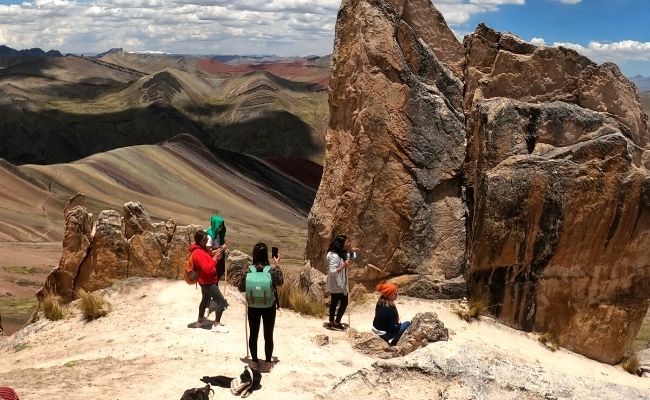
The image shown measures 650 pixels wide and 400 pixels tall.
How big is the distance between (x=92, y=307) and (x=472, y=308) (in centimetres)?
556

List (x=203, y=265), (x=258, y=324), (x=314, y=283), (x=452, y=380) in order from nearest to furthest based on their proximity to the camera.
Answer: (x=452, y=380) < (x=258, y=324) < (x=203, y=265) < (x=314, y=283)

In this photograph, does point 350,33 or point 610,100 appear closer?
point 610,100

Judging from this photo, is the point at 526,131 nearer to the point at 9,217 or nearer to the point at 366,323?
the point at 366,323

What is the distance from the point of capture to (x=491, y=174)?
10.7 metres

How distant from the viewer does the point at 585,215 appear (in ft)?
34.6

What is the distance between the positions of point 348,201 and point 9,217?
1149 inches

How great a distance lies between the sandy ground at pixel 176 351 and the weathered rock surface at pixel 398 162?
0.86 m

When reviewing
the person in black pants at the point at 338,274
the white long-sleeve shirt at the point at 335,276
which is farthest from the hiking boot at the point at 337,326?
the white long-sleeve shirt at the point at 335,276

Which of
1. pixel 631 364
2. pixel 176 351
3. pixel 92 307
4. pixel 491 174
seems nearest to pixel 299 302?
pixel 176 351

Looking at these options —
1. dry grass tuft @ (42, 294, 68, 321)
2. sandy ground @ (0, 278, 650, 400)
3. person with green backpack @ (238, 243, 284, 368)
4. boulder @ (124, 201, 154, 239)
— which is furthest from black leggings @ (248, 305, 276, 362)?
boulder @ (124, 201, 154, 239)

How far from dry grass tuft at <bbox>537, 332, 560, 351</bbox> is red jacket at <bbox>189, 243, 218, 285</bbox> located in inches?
185

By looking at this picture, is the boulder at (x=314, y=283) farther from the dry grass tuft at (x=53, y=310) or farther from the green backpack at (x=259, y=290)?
the green backpack at (x=259, y=290)

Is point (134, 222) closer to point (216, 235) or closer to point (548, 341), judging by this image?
point (216, 235)

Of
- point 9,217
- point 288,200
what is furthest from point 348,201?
point 288,200
